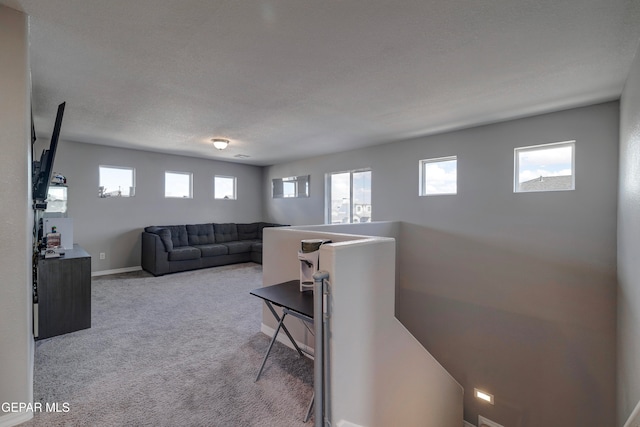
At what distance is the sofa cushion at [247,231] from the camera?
24.7 ft

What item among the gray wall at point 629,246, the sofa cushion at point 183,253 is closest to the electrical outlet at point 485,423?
the gray wall at point 629,246

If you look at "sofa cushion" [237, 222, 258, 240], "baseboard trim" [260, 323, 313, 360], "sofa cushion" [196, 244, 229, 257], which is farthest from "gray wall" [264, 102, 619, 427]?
"sofa cushion" [237, 222, 258, 240]

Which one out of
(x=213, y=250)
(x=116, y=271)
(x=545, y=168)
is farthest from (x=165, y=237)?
(x=545, y=168)

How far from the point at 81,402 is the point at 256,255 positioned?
485cm

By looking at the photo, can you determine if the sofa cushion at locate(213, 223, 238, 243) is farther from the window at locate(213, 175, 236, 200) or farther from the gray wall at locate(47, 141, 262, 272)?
the window at locate(213, 175, 236, 200)

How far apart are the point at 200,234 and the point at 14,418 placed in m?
5.11

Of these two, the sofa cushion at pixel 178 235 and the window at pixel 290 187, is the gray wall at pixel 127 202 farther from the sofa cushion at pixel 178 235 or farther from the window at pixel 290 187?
the window at pixel 290 187

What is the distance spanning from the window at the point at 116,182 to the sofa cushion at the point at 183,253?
1.58 m

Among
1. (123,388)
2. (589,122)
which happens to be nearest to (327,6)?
(123,388)

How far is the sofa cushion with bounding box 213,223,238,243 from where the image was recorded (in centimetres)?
702

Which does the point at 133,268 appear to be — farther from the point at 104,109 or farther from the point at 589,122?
the point at 589,122

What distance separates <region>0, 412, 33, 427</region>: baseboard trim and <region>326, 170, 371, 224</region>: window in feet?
16.2

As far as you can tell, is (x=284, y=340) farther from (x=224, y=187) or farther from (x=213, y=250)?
(x=224, y=187)

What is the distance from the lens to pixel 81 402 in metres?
1.95
